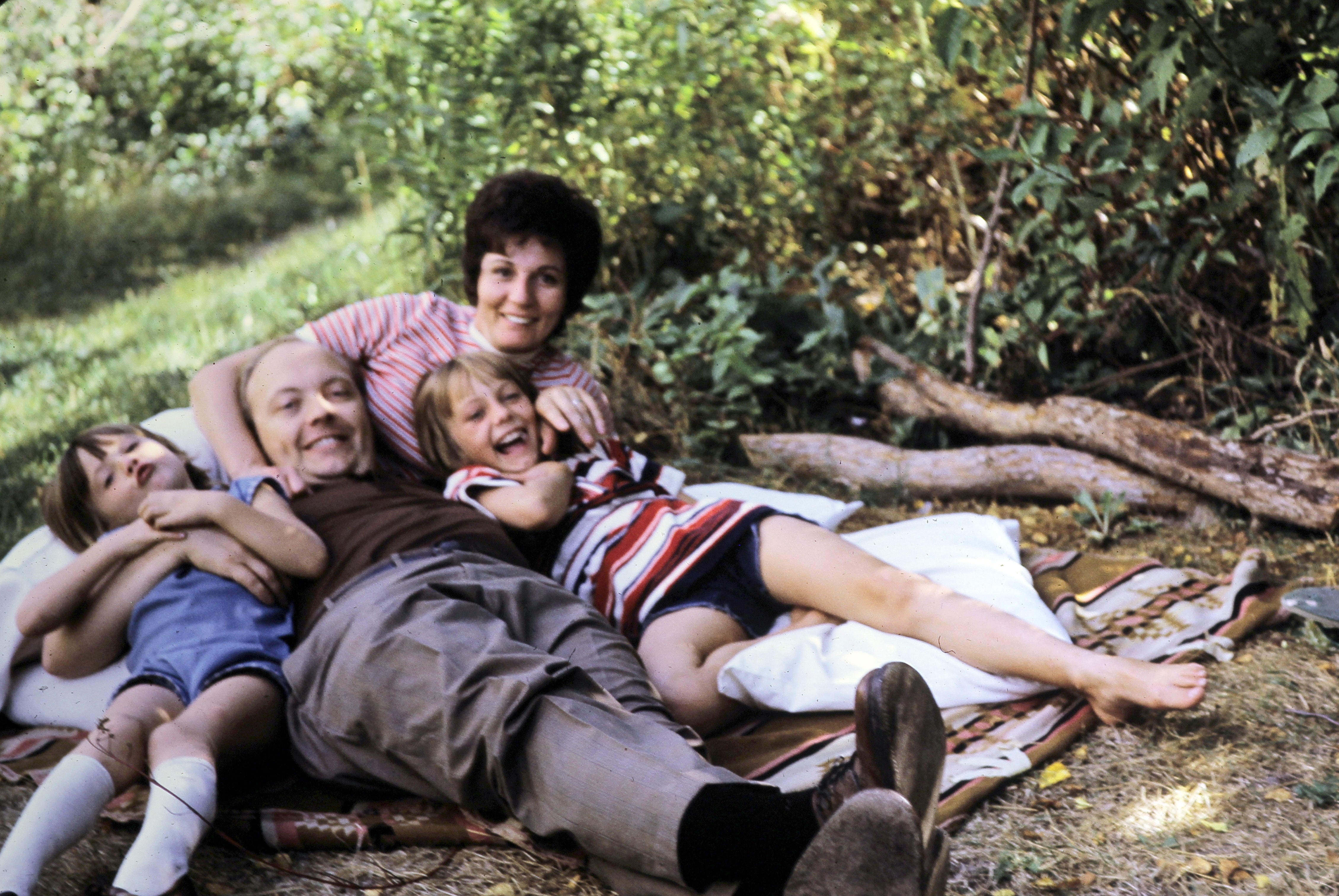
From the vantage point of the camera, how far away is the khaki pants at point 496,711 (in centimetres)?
178

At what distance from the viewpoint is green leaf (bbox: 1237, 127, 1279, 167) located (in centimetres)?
288

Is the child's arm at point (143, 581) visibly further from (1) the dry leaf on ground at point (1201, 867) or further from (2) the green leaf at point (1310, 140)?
(2) the green leaf at point (1310, 140)

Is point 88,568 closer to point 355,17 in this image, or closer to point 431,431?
point 431,431

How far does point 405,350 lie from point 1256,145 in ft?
7.53

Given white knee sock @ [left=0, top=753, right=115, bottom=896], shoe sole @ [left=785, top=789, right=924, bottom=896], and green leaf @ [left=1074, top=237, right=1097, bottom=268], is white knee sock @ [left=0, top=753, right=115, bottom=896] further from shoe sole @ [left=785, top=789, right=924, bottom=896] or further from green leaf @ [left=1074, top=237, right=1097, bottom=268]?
green leaf @ [left=1074, top=237, right=1097, bottom=268]

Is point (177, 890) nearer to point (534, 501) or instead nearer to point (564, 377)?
point (534, 501)

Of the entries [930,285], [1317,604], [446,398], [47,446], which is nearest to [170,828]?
[446,398]

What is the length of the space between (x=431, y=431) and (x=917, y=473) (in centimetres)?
175

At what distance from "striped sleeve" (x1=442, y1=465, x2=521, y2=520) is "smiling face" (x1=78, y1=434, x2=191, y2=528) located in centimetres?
65

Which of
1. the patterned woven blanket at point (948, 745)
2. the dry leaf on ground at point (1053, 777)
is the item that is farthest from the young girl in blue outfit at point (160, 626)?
the dry leaf on ground at point (1053, 777)

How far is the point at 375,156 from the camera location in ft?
19.0

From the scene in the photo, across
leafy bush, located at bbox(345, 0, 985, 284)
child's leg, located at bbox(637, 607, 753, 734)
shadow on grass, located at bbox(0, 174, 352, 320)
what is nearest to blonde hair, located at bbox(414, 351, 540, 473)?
child's leg, located at bbox(637, 607, 753, 734)

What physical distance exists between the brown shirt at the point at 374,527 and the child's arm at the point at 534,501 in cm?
Result: 5

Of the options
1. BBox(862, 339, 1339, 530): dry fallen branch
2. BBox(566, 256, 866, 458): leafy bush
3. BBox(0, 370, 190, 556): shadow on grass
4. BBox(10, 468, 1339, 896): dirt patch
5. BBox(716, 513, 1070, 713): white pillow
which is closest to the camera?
BBox(10, 468, 1339, 896): dirt patch
